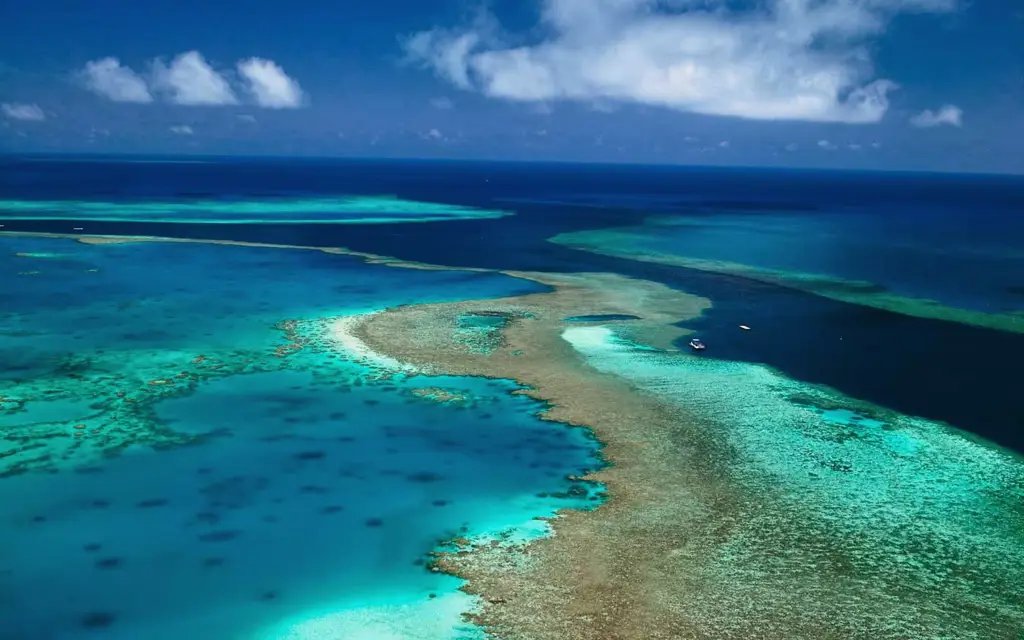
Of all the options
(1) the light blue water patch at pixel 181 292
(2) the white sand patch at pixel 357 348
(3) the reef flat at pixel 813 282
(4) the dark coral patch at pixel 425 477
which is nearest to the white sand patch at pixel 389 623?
(4) the dark coral patch at pixel 425 477

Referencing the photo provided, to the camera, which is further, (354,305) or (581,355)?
(354,305)

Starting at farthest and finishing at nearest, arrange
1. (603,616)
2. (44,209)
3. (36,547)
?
(44,209)
(36,547)
(603,616)

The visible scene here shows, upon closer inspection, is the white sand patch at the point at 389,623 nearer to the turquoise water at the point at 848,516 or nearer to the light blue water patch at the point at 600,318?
the turquoise water at the point at 848,516

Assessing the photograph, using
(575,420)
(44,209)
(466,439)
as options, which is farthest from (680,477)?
(44,209)

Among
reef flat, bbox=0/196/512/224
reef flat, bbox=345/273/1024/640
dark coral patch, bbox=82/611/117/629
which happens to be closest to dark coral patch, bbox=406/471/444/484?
reef flat, bbox=345/273/1024/640

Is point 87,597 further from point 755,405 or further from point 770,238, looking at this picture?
point 770,238

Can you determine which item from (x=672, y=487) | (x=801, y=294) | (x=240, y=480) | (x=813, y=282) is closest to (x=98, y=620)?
(x=240, y=480)
